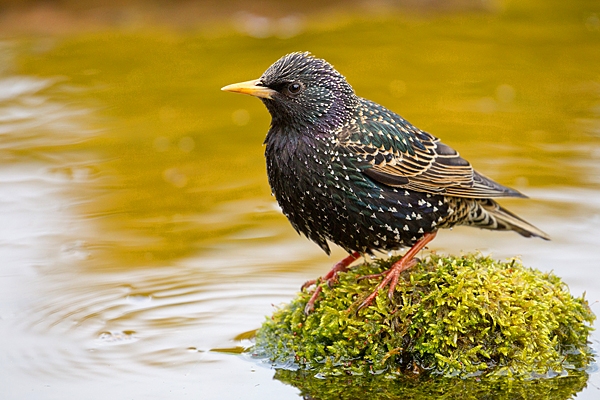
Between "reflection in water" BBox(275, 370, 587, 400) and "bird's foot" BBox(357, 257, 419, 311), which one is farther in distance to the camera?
"bird's foot" BBox(357, 257, 419, 311)

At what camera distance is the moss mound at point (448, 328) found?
16.8 ft

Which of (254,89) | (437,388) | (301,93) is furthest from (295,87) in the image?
(437,388)

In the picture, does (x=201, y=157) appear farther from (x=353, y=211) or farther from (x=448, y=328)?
(x=448, y=328)

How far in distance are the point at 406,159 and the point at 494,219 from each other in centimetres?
92

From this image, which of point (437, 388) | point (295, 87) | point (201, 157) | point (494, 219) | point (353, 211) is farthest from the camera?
point (201, 157)

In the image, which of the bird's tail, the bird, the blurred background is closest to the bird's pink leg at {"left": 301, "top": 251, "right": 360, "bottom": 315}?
the bird

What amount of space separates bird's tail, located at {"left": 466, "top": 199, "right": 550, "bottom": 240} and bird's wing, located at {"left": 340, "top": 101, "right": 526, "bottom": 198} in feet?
0.55

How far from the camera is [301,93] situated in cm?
542

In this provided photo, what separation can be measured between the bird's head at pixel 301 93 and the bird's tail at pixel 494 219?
1.22 meters

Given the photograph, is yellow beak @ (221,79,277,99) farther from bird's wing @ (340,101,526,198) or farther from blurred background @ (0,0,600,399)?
blurred background @ (0,0,600,399)

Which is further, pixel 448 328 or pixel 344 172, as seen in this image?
pixel 344 172

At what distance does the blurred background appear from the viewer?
19.2ft

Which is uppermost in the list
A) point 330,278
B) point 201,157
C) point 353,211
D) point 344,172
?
point 201,157

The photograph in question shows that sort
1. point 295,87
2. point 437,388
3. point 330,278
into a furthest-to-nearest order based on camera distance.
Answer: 1. point 330,278
2. point 295,87
3. point 437,388
